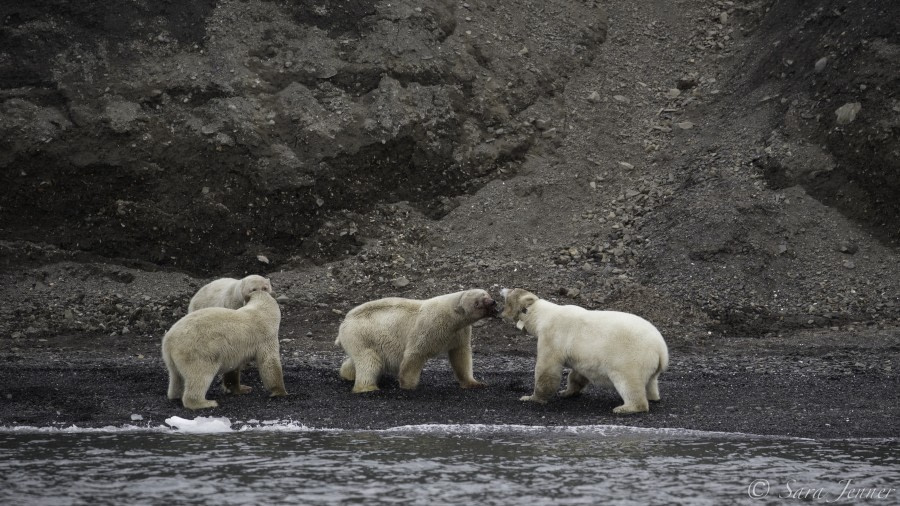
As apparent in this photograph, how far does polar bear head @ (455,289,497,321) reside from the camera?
1362cm

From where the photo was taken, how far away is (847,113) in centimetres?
2242

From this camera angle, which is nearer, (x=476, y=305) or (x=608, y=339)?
(x=608, y=339)

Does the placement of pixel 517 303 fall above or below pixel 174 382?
above

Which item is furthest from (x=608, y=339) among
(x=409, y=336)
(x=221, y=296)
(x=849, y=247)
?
(x=849, y=247)

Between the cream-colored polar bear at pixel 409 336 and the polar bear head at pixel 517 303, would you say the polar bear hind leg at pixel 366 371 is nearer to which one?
the cream-colored polar bear at pixel 409 336

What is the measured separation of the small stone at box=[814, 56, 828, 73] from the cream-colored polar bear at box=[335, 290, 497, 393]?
1378 cm

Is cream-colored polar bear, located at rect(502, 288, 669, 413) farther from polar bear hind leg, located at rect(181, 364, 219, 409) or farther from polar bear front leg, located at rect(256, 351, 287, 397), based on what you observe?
polar bear hind leg, located at rect(181, 364, 219, 409)

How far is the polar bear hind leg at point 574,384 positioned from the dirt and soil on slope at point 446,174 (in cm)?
166

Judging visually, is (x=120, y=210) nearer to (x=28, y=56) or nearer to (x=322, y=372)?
(x=28, y=56)

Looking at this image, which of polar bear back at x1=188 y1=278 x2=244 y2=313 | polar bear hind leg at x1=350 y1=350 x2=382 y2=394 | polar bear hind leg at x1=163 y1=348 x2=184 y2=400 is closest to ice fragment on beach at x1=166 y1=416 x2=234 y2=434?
polar bear hind leg at x1=163 y1=348 x2=184 y2=400

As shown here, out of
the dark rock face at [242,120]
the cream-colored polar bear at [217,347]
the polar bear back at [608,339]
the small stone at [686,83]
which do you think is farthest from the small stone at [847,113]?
the cream-colored polar bear at [217,347]

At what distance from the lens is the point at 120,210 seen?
22516mm

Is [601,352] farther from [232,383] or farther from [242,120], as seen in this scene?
[242,120]

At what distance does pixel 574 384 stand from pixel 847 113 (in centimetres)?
1224
